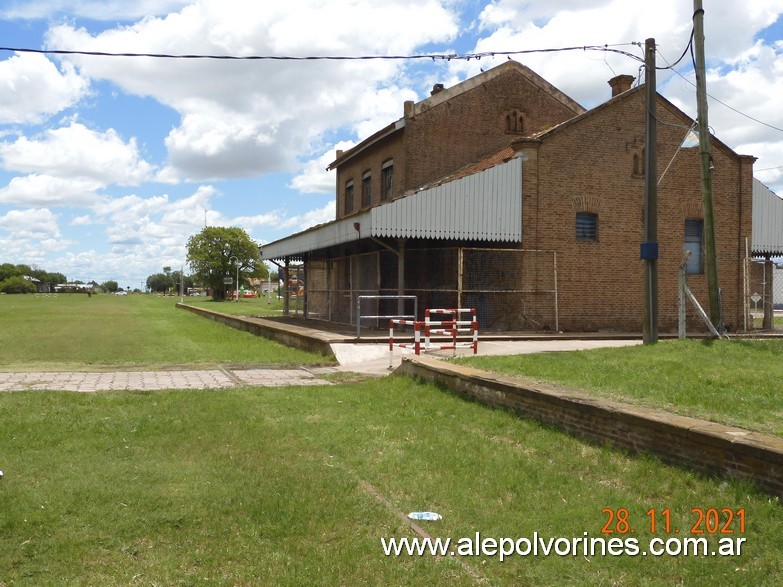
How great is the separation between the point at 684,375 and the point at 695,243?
49.6 feet

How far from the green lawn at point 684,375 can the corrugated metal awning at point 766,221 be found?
12.1 m

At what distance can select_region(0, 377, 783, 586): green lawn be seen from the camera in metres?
4.23

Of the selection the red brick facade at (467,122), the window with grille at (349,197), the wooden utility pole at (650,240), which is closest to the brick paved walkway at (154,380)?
the wooden utility pole at (650,240)

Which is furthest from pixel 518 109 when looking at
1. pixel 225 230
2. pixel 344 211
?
pixel 225 230

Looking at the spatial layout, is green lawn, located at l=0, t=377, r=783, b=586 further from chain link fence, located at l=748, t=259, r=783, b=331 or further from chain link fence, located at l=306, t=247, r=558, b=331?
chain link fence, located at l=748, t=259, r=783, b=331

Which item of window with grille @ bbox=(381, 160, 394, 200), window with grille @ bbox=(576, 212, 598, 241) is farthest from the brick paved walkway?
window with grille @ bbox=(381, 160, 394, 200)

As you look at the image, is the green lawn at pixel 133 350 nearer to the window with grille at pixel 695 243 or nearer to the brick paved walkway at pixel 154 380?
the brick paved walkway at pixel 154 380

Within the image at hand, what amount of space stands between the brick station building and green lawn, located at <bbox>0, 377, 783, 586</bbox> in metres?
11.2

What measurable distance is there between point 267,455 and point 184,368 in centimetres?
813

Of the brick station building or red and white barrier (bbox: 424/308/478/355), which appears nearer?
red and white barrier (bbox: 424/308/478/355)

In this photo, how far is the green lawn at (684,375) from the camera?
271 inches

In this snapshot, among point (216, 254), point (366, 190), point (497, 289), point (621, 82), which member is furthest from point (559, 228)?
point (216, 254)

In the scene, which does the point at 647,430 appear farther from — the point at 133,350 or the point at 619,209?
the point at 619,209

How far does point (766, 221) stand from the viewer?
23.5 meters
